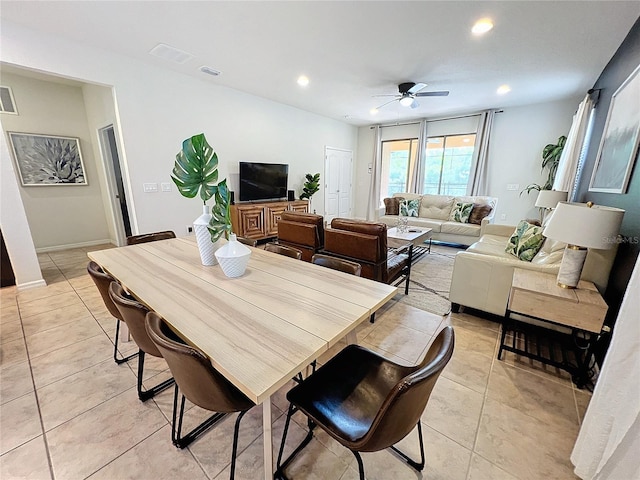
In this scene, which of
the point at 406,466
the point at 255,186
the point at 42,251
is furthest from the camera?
the point at 255,186

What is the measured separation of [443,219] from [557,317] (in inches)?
155

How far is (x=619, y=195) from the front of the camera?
2.06 metres

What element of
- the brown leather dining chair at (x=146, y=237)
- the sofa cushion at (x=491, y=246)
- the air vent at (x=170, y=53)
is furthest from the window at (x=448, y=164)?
the brown leather dining chair at (x=146, y=237)

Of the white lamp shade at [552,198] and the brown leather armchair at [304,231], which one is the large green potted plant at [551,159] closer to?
the white lamp shade at [552,198]

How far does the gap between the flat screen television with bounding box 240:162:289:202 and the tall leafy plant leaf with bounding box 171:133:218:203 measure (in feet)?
10.5

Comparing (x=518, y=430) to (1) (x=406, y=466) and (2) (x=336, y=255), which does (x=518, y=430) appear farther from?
(2) (x=336, y=255)

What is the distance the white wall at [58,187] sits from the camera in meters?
3.97

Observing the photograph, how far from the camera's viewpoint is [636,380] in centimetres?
90

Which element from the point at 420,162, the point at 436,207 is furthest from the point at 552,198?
the point at 420,162

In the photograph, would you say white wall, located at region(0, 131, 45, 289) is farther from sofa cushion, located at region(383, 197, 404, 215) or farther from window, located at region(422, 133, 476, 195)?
window, located at region(422, 133, 476, 195)

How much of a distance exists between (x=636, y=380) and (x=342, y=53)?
11.4ft

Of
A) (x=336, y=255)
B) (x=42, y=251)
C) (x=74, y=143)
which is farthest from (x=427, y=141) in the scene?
(x=42, y=251)

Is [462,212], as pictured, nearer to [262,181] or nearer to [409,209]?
[409,209]

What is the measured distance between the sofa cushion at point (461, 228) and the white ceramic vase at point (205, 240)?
4491 millimetres
